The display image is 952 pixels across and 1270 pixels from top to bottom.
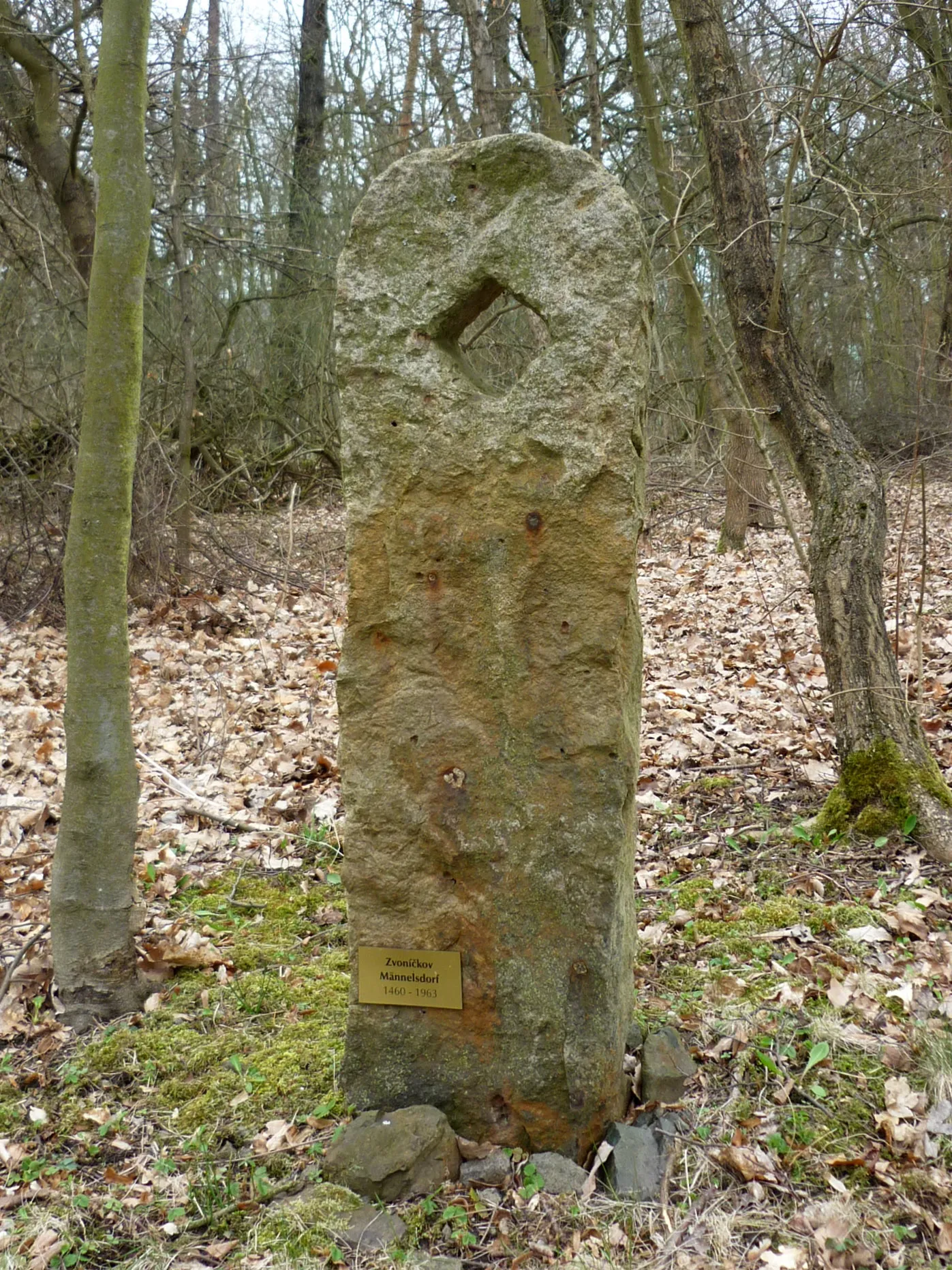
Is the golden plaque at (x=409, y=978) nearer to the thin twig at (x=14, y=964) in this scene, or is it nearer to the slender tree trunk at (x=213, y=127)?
the thin twig at (x=14, y=964)

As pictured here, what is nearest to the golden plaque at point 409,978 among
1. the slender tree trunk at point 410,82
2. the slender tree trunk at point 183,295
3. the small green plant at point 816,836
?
the small green plant at point 816,836

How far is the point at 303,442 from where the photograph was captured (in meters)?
11.9

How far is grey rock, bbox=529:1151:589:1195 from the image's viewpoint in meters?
2.67

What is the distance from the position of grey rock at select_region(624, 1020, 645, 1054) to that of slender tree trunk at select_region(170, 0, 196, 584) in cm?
648

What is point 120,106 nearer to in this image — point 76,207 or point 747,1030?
point 747,1030

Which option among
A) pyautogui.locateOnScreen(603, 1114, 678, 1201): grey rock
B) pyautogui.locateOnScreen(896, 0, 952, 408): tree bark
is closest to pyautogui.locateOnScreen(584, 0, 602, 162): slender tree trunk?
pyautogui.locateOnScreen(896, 0, 952, 408): tree bark

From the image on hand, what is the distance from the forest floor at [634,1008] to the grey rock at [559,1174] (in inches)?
2.0

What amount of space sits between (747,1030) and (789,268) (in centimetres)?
1410

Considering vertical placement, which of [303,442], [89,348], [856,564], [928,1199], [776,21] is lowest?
[928,1199]

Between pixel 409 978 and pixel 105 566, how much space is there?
1695mm

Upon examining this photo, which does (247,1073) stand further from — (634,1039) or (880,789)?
(880,789)

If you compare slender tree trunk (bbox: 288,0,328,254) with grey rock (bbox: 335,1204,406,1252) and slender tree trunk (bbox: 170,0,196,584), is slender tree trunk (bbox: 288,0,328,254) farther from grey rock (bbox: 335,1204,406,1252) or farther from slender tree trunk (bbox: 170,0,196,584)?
grey rock (bbox: 335,1204,406,1252)

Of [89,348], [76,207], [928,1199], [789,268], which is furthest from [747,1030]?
[789,268]

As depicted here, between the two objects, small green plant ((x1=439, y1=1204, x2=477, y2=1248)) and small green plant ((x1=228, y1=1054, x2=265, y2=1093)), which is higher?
small green plant ((x1=228, y1=1054, x2=265, y2=1093))
